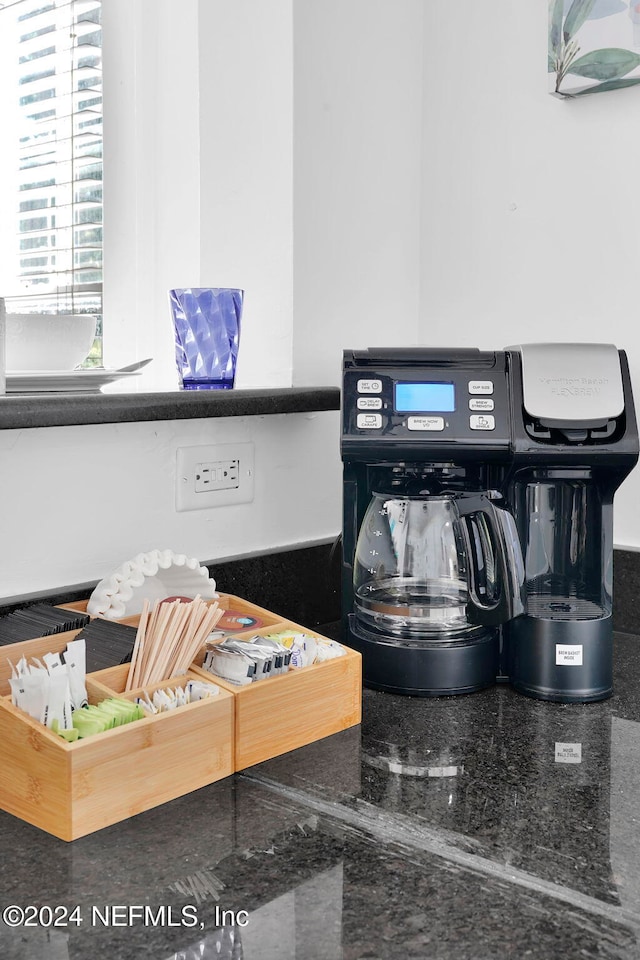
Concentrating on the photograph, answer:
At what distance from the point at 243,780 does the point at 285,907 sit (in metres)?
0.21

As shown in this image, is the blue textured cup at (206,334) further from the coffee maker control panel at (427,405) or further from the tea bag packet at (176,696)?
the tea bag packet at (176,696)

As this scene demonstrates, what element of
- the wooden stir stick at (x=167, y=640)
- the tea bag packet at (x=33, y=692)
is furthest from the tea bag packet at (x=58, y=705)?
the wooden stir stick at (x=167, y=640)

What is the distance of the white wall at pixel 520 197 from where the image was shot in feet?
4.30

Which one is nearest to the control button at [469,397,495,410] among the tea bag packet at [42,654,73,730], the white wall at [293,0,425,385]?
the white wall at [293,0,425,385]

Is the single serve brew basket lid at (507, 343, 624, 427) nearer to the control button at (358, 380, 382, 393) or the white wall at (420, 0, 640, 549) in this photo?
Answer: the control button at (358, 380, 382, 393)

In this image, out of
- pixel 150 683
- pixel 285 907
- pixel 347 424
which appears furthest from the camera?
pixel 347 424

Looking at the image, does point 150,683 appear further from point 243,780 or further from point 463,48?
point 463,48

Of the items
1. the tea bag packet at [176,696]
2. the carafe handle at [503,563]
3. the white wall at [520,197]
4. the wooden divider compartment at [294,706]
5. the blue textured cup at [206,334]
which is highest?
the white wall at [520,197]

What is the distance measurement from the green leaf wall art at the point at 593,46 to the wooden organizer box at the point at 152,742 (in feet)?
2.78

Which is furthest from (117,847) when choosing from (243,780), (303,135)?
(303,135)

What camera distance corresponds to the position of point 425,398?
103 centimetres

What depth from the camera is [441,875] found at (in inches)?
27.5

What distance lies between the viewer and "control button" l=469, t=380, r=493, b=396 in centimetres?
103

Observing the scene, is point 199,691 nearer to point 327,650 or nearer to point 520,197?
point 327,650
